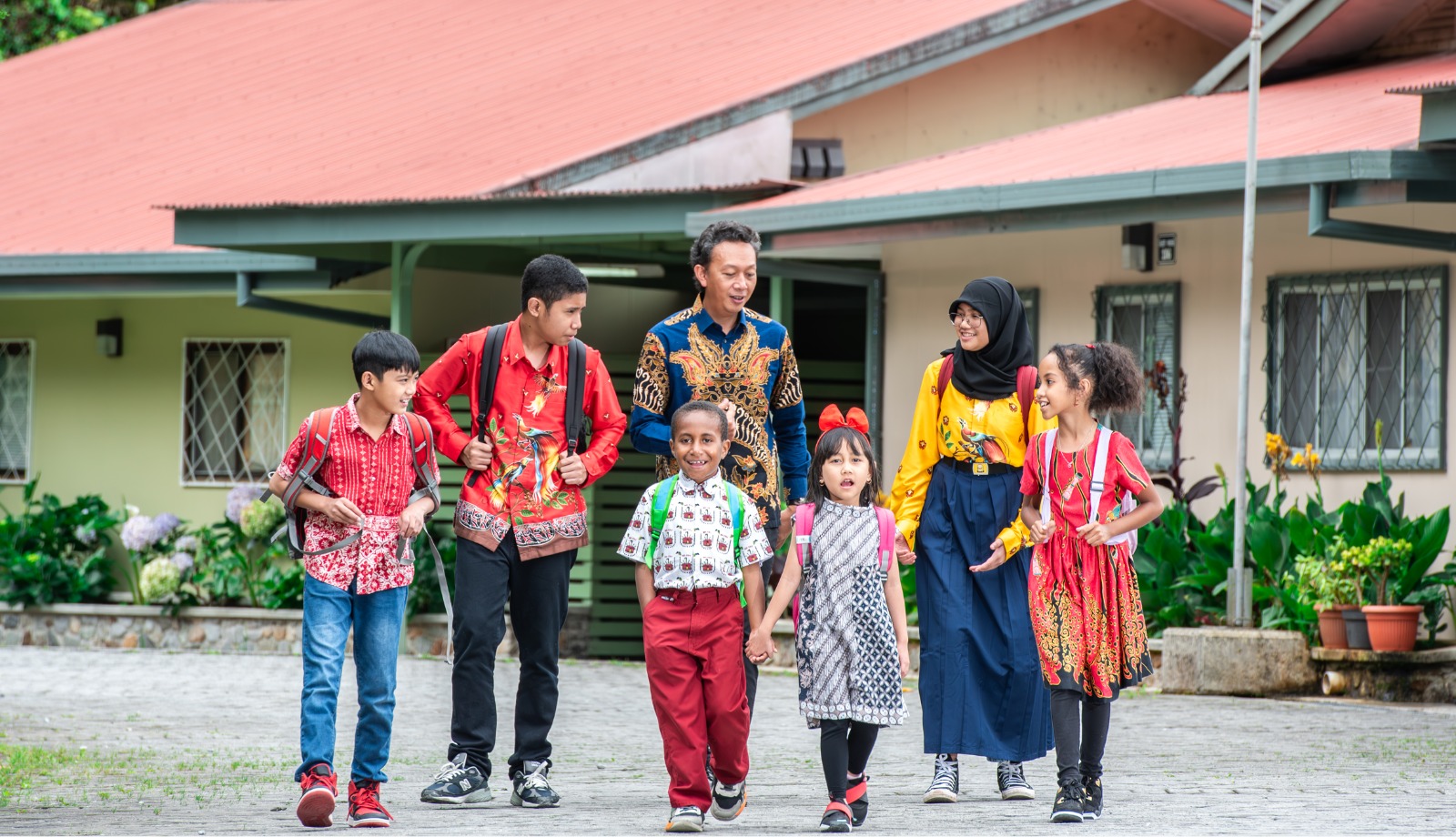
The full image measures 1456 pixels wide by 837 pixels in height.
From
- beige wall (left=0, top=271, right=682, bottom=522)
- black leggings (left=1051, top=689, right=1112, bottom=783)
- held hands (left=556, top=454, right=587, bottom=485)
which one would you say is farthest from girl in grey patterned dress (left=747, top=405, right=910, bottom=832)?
beige wall (left=0, top=271, right=682, bottom=522)

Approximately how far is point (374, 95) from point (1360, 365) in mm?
9655

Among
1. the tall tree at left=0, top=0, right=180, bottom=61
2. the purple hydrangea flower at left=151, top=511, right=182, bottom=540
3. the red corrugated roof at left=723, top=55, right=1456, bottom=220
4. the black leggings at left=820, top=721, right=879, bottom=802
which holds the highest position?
the tall tree at left=0, top=0, right=180, bottom=61

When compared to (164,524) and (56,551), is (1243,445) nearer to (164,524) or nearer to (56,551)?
(164,524)

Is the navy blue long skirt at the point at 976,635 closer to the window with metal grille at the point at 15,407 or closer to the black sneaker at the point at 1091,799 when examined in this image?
the black sneaker at the point at 1091,799

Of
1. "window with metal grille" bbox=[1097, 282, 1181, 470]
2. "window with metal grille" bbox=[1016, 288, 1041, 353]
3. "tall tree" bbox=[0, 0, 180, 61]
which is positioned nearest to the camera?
"window with metal grille" bbox=[1097, 282, 1181, 470]

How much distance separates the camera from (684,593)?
598 centimetres

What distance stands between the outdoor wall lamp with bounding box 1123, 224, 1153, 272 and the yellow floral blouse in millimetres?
5361

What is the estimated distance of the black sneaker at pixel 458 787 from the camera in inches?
249

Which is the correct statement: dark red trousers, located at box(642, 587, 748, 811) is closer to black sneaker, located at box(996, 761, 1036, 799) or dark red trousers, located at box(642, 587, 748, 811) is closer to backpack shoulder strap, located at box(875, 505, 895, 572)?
backpack shoulder strap, located at box(875, 505, 895, 572)

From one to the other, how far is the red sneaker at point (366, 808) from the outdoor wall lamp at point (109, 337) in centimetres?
1077

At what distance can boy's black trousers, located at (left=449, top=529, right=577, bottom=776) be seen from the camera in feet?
20.8

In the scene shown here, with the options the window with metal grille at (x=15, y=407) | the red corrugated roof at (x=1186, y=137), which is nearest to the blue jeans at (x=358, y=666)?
the red corrugated roof at (x=1186, y=137)

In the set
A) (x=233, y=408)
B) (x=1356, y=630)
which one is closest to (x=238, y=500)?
(x=233, y=408)

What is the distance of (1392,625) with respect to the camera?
32.6 feet
